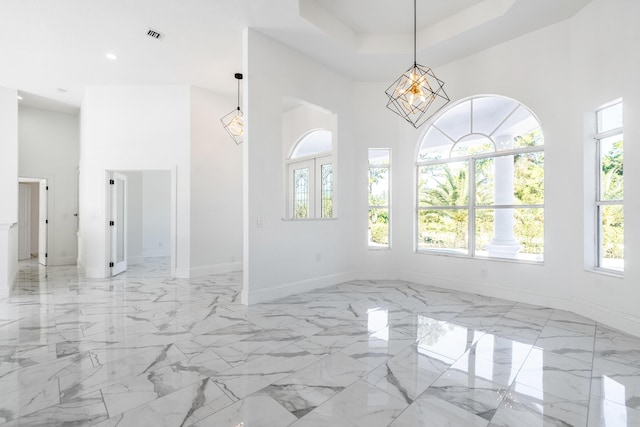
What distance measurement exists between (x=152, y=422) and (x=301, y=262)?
3.06 metres

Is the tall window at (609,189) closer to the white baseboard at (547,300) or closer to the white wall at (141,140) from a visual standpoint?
the white baseboard at (547,300)

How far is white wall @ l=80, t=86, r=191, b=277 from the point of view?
5844mm

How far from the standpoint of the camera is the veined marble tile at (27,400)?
1833 mm

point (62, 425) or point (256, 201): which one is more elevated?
point (256, 201)

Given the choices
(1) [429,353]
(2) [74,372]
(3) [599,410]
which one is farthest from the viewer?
(1) [429,353]

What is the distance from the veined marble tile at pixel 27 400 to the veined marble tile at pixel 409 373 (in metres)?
1.97

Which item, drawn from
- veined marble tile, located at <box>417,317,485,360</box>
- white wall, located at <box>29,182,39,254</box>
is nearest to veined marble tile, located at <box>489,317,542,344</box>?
veined marble tile, located at <box>417,317,485,360</box>

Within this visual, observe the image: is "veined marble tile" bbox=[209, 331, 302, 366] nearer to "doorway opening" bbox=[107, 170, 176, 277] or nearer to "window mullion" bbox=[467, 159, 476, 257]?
A: "window mullion" bbox=[467, 159, 476, 257]

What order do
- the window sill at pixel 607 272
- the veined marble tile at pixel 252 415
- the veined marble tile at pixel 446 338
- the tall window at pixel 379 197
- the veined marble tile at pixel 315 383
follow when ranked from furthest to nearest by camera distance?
the tall window at pixel 379 197, the window sill at pixel 607 272, the veined marble tile at pixel 446 338, the veined marble tile at pixel 315 383, the veined marble tile at pixel 252 415

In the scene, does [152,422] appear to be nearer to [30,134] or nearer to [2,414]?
[2,414]

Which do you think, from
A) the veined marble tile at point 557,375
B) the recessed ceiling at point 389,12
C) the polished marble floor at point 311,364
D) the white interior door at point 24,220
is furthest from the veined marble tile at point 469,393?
the white interior door at point 24,220

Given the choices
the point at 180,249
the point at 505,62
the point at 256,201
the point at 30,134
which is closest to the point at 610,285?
the point at 505,62

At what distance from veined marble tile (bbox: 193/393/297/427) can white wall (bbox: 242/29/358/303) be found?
Answer: 2.16 meters

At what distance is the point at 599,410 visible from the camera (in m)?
1.88
